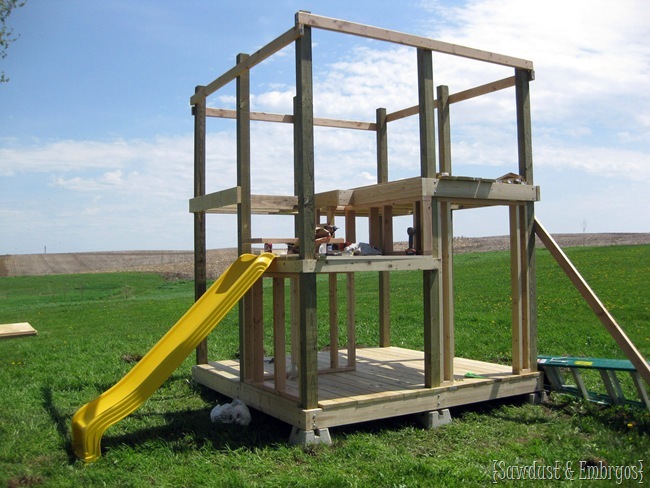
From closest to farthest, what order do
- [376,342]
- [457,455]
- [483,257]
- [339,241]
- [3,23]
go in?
[457,455] < [339,241] < [3,23] < [376,342] < [483,257]

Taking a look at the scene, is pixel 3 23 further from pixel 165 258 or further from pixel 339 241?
pixel 165 258

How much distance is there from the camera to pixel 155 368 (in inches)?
241

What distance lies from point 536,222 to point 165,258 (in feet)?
143

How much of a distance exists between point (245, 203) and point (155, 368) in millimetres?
2236

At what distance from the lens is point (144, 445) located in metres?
6.21

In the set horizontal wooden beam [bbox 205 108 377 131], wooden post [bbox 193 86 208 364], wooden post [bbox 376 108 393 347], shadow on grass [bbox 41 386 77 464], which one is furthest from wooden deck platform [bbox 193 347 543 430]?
horizontal wooden beam [bbox 205 108 377 131]

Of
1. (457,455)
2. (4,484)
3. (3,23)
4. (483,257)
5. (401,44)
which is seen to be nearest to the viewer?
(4,484)

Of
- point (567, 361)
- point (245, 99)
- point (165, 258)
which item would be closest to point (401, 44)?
point (245, 99)

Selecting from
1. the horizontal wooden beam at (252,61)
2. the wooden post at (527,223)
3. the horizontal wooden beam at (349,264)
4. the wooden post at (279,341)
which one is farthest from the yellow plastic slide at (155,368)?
the wooden post at (527,223)

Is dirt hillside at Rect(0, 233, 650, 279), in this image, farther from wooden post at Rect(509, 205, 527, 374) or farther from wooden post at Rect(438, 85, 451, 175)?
wooden post at Rect(509, 205, 527, 374)

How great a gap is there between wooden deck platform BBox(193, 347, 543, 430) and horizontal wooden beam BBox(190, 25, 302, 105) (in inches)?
142

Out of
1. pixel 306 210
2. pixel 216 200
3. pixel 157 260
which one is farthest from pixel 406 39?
pixel 157 260

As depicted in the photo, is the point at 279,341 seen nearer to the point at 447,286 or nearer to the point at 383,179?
the point at 447,286

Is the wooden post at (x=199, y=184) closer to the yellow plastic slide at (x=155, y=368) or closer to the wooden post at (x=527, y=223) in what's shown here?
the yellow plastic slide at (x=155, y=368)
